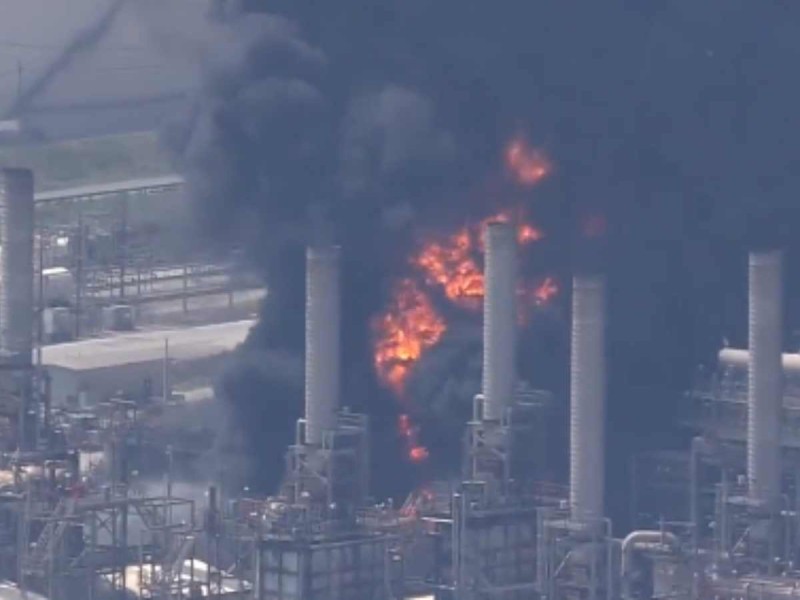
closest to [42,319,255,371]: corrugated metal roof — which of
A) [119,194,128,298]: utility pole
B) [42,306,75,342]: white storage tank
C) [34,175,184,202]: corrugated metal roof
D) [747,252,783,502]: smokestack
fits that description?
[42,306,75,342]: white storage tank

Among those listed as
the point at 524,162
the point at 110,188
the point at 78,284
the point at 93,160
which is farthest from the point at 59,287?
the point at 93,160

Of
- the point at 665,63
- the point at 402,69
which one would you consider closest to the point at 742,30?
the point at 665,63

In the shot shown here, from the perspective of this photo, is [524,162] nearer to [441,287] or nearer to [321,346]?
[441,287]

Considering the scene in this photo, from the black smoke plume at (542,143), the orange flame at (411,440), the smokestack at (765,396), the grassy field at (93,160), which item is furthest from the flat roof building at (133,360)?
the grassy field at (93,160)

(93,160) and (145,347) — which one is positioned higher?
(93,160)

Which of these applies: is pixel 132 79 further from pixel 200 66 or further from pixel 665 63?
pixel 665 63

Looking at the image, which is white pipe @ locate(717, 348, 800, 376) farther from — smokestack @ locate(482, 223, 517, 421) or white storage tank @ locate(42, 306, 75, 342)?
white storage tank @ locate(42, 306, 75, 342)
